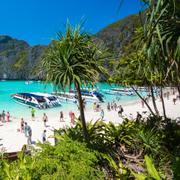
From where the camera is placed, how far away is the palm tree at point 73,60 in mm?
8297

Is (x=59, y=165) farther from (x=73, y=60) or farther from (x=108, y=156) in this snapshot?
(x=73, y=60)

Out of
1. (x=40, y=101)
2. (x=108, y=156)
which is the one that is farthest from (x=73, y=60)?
(x=40, y=101)

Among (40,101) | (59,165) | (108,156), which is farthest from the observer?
(40,101)

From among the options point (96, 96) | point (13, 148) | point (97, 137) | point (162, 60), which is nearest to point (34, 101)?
point (96, 96)

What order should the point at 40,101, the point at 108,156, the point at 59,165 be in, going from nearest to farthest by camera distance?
the point at 59,165, the point at 108,156, the point at 40,101

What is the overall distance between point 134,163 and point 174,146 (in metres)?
1.88

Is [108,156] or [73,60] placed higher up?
[73,60]

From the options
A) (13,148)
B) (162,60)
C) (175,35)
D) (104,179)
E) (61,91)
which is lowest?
(13,148)

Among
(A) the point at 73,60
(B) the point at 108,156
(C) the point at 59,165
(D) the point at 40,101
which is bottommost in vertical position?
(D) the point at 40,101

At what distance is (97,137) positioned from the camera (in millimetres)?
9805

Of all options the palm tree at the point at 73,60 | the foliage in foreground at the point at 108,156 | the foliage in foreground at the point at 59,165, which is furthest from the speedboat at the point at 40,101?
the foliage in foreground at the point at 59,165

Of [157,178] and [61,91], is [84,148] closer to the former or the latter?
[61,91]

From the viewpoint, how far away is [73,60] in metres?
8.55

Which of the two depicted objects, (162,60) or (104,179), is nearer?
(162,60)
